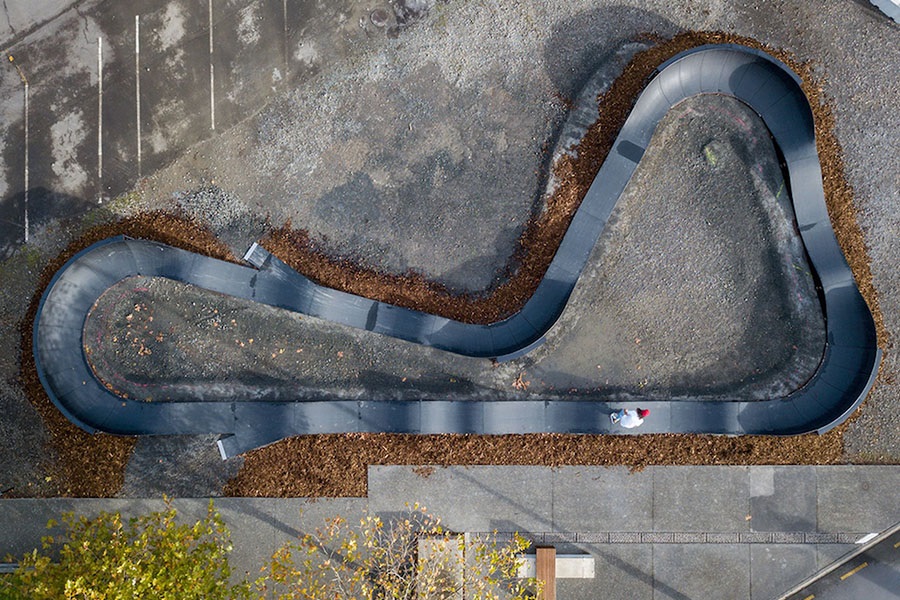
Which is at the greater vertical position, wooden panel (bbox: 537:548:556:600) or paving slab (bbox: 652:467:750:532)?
paving slab (bbox: 652:467:750:532)

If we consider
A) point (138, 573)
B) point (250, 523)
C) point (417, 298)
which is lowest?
point (138, 573)

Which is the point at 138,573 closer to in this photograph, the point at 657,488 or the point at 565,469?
the point at 565,469

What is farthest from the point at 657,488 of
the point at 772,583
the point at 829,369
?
the point at 829,369

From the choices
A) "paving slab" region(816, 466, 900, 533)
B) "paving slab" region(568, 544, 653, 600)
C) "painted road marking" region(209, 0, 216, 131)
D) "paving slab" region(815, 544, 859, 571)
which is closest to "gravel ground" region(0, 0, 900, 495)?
"painted road marking" region(209, 0, 216, 131)

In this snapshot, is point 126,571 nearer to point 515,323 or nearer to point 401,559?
point 401,559

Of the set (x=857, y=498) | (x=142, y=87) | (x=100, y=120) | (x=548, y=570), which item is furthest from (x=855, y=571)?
(x=100, y=120)

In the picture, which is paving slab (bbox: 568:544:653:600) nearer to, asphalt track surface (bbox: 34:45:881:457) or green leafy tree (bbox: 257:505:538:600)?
green leafy tree (bbox: 257:505:538:600)
